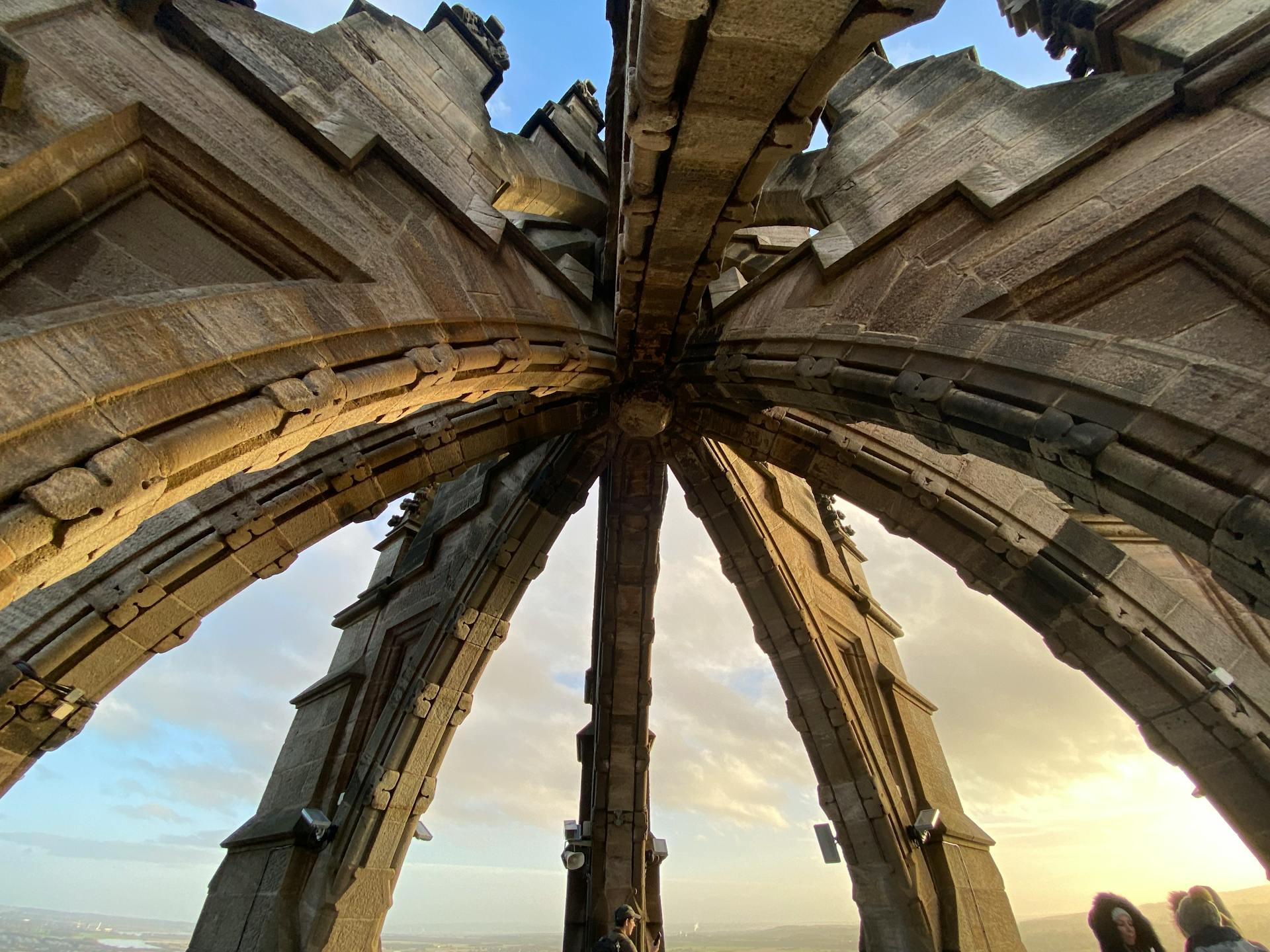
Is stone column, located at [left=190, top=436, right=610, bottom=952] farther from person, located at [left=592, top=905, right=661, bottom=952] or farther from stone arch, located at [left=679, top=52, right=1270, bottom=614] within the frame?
stone arch, located at [left=679, top=52, right=1270, bottom=614]

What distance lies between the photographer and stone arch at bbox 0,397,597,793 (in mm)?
A: 4391

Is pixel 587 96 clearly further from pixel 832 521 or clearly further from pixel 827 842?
pixel 827 842

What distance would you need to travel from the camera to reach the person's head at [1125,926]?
3703mm

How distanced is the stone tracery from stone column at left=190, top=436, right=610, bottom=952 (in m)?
0.05

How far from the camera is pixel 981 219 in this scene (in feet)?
12.5

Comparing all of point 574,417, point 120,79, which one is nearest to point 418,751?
point 574,417

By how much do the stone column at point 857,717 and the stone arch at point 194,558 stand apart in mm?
3106

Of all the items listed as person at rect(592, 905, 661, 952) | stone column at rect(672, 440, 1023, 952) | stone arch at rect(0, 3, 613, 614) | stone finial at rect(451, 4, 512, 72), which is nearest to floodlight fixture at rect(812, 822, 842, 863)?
stone column at rect(672, 440, 1023, 952)

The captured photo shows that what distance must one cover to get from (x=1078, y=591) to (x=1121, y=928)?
2.52 metres

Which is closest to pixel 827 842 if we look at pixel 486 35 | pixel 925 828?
pixel 925 828

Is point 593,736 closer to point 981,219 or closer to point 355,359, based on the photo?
point 355,359

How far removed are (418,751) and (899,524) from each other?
19.5ft

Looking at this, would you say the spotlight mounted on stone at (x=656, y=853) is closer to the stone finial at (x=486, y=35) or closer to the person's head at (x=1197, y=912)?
the person's head at (x=1197, y=912)

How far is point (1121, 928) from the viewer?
148 inches
